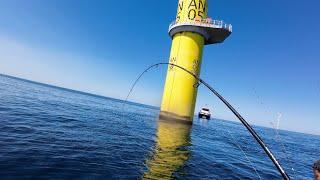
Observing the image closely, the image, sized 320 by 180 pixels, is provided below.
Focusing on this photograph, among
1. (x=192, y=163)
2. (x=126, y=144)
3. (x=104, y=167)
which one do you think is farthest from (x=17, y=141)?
(x=192, y=163)

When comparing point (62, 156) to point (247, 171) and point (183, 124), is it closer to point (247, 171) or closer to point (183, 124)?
point (247, 171)

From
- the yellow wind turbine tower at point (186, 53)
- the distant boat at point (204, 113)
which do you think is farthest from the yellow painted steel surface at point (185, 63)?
the distant boat at point (204, 113)

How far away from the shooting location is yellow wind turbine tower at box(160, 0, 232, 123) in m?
32.6

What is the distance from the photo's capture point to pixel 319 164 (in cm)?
382

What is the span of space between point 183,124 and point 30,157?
24684mm

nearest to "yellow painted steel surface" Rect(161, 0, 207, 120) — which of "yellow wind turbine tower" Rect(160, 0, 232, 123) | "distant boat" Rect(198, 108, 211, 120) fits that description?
"yellow wind turbine tower" Rect(160, 0, 232, 123)

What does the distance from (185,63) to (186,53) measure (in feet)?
4.14

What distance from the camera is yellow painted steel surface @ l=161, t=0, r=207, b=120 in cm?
3266

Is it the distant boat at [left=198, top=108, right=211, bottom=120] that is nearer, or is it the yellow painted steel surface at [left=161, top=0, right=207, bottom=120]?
the yellow painted steel surface at [left=161, top=0, right=207, bottom=120]

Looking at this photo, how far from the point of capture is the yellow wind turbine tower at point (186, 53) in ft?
107

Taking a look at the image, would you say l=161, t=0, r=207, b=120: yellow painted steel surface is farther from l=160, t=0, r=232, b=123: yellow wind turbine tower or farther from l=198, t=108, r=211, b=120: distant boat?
l=198, t=108, r=211, b=120: distant boat

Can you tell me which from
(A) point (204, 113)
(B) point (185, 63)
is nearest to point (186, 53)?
(B) point (185, 63)

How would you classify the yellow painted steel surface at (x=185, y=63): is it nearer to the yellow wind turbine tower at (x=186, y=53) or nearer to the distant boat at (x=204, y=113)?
the yellow wind turbine tower at (x=186, y=53)

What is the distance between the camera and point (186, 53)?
32.6 meters
